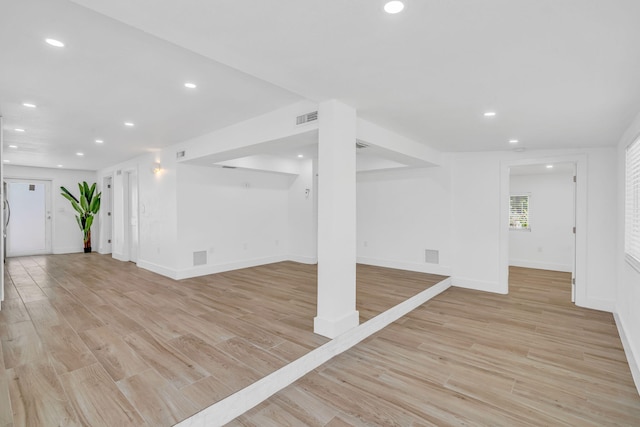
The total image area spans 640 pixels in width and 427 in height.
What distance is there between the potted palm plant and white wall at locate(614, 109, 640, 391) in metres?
11.0

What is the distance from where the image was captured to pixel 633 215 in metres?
3.26

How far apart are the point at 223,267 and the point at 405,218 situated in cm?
383

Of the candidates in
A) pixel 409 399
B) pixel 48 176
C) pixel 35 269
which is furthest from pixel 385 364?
pixel 48 176

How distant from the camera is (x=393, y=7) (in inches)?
61.2

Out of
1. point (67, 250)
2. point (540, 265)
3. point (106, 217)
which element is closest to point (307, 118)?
point (540, 265)

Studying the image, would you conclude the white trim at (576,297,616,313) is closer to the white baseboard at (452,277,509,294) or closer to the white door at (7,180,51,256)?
the white baseboard at (452,277,509,294)

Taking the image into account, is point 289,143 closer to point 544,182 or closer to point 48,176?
point 544,182

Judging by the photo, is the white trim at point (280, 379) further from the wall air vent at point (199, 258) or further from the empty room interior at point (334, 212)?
the wall air vent at point (199, 258)

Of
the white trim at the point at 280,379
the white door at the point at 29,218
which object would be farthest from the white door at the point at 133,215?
the white trim at the point at 280,379

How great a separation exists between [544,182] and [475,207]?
3.31 m

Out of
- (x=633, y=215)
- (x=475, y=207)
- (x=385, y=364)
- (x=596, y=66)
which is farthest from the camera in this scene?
(x=475, y=207)

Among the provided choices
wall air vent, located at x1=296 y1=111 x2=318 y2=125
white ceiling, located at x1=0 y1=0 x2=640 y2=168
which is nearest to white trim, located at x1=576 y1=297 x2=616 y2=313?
white ceiling, located at x1=0 y1=0 x2=640 y2=168

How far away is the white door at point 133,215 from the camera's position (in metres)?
6.91

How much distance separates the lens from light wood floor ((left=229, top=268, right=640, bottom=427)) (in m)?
2.14
